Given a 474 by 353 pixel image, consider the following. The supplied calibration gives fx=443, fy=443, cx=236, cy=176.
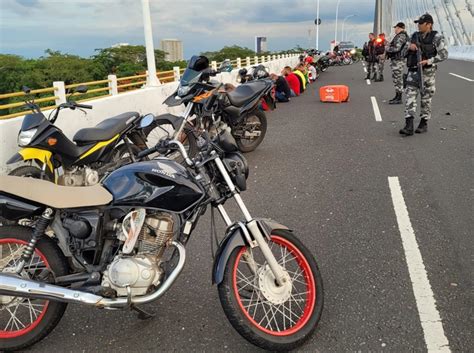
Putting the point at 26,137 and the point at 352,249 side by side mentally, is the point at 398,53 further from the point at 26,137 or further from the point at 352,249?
the point at 26,137

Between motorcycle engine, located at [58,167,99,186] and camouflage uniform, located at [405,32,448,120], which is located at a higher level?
camouflage uniform, located at [405,32,448,120]

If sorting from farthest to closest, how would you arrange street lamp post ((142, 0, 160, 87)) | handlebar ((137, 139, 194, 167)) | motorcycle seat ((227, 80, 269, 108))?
1. street lamp post ((142, 0, 160, 87))
2. motorcycle seat ((227, 80, 269, 108))
3. handlebar ((137, 139, 194, 167))

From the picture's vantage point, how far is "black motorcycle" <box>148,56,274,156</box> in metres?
5.73

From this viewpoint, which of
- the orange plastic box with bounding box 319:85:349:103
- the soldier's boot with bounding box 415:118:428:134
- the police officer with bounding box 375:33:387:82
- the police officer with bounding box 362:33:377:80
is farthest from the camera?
the police officer with bounding box 362:33:377:80

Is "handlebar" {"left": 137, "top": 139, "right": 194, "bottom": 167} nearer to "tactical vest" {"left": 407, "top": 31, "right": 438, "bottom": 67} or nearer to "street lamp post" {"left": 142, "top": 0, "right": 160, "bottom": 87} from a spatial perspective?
"street lamp post" {"left": 142, "top": 0, "right": 160, "bottom": 87}

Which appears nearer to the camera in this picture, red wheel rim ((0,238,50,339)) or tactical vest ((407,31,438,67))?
red wheel rim ((0,238,50,339))

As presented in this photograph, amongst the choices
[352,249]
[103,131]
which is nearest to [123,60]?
[103,131]

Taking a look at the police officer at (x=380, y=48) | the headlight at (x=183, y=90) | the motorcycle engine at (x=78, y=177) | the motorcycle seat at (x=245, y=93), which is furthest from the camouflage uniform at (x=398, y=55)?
the motorcycle engine at (x=78, y=177)

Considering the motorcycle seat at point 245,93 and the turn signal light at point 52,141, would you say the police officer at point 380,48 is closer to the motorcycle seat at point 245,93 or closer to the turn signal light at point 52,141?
the motorcycle seat at point 245,93

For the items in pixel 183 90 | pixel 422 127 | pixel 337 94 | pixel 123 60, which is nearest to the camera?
pixel 183 90

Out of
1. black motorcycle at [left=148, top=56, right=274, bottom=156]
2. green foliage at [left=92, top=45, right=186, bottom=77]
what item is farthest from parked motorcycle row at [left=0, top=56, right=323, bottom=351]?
green foliage at [left=92, top=45, right=186, bottom=77]

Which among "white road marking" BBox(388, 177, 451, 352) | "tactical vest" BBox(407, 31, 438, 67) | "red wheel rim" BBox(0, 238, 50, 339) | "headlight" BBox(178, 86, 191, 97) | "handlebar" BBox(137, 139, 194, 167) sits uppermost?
"tactical vest" BBox(407, 31, 438, 67)

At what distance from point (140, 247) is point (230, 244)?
21.0 inches

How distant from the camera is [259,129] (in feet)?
24.6
